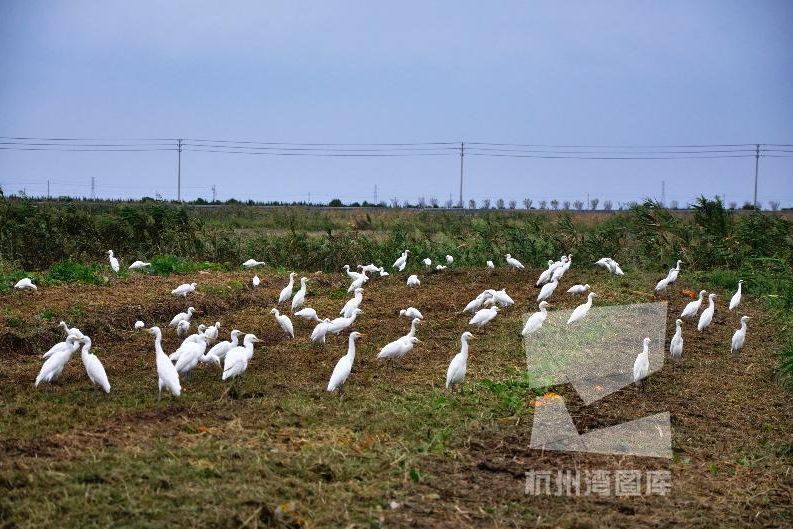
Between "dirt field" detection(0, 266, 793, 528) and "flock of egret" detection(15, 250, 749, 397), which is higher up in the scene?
"flock of egret" detection(15, 250, 749, 397)

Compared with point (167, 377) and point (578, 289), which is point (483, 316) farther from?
point (167, 377)

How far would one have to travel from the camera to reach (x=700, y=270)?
21.9m

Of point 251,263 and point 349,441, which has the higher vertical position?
point 251,263

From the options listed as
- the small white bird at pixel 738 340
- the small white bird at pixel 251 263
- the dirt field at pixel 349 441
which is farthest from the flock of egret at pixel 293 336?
the small white bird at pixel 251 263

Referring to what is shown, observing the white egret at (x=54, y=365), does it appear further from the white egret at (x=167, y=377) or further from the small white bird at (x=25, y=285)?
the small white bird at (x=25, y=285)

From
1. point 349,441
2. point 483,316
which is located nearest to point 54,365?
point 349,441

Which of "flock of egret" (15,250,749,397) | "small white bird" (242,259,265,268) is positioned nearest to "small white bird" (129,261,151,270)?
"flock of egret" (15,250,749,397)

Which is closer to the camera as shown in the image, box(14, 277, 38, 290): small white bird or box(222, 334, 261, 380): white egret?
box(222, 334, 261, 380): white egret

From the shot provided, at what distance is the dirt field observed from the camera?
6086mm

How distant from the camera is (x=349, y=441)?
7551mm

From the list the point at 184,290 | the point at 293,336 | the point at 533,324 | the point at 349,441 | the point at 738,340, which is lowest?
the point at 349,441

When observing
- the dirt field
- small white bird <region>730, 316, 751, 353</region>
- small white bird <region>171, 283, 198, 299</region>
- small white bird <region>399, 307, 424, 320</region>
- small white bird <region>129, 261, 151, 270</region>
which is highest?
small white bird <region>129, 261, 151, 270</region>

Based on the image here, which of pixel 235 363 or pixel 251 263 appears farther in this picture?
pixel 251 263

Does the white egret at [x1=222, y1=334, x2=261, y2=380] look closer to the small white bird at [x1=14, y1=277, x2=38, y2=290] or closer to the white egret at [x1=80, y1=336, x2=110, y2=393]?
the white egret at [x1=80, y1=336, x2=110, y2=393]
